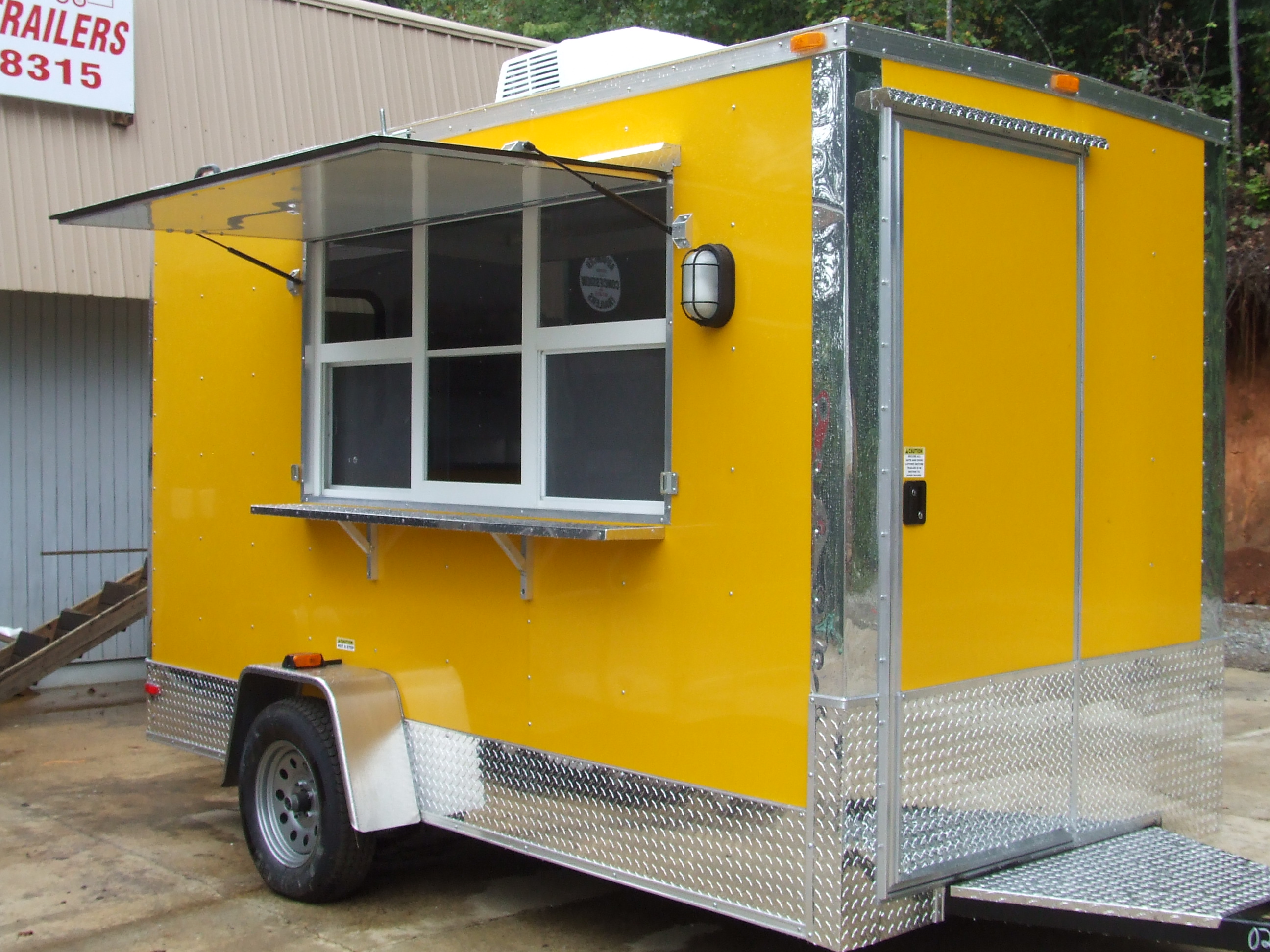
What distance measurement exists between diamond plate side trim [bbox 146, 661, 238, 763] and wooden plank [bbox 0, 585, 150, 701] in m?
2.39

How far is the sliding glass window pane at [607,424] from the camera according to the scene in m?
4.54

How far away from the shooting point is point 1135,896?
12.8 feet

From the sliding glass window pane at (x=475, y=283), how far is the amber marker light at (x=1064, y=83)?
1907mm

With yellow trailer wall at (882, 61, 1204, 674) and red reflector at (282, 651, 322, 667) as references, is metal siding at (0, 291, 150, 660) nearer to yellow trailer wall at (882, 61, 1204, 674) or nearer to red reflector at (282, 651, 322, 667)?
red reflector at (282, 651, 322, 667)

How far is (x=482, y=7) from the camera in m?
23.8

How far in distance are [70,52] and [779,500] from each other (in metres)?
7.11

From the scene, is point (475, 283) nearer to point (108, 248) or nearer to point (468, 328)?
point (468, 328)

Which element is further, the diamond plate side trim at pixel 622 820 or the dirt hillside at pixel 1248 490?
the dirt hillside at pixel 1248 490

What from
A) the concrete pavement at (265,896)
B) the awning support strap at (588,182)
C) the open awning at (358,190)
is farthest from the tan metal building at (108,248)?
the awning support strap at (588,182)

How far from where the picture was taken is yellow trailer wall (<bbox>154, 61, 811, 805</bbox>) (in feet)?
13.0

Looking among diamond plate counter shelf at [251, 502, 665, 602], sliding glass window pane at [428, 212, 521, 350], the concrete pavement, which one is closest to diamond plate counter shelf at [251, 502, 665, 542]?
diamond plate counter shelf at [251, 502, 665, 602]

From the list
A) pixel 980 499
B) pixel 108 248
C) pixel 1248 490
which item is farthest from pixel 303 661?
pixel 1248 490

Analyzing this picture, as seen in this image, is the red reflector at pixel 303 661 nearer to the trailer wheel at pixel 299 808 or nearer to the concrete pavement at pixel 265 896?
the trailer wheel at pixel 299 808

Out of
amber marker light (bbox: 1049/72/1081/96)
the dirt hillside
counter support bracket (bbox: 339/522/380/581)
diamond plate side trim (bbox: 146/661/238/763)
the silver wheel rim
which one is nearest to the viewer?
amber marker light (bbox: 1049/72/1081/96)
